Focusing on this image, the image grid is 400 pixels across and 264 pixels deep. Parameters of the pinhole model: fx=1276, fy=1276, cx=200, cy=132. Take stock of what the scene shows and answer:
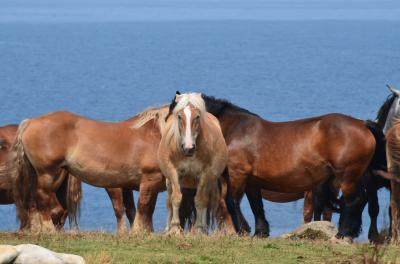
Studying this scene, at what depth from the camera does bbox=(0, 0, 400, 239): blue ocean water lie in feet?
198

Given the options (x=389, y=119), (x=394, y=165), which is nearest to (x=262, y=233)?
(x=394, y=165)

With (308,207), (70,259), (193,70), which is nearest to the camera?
(70,259)

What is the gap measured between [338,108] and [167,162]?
1965 inches

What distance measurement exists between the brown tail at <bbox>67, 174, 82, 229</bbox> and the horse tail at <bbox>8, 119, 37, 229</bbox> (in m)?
1.12

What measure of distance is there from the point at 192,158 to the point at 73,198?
290 cm

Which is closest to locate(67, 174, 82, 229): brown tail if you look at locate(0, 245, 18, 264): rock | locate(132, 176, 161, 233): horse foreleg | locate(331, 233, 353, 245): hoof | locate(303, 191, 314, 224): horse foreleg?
locate(132, 176, 161, 233): horse foreleg

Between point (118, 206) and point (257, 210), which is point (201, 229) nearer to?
point (257, 210)

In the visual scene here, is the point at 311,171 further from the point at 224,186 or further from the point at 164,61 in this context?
the point at 164,61

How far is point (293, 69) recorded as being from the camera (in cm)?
11175

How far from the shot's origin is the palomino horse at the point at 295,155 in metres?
14.8

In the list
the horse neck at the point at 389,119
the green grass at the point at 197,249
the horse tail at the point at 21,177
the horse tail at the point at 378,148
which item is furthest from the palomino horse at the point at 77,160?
the horse neck at the point at 389,119

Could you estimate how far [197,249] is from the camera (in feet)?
40.1

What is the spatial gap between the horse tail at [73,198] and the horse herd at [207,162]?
0.51 metres

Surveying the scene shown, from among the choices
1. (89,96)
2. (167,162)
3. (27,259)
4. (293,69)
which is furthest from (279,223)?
(293,69)
